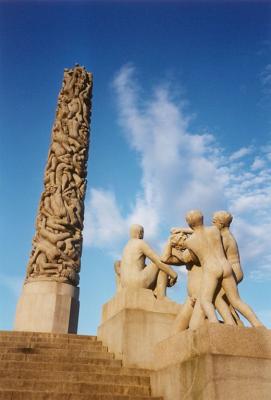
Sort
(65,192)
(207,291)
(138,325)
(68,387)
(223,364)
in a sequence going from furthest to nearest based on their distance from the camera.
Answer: (65,192) → (138,325) → (68,387) → (207,291) → (223,364)

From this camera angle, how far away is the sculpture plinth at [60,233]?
12781mm

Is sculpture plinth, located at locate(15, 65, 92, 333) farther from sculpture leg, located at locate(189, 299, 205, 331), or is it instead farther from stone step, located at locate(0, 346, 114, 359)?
sculpture leg, located at locate(189, 299, 205, 331)

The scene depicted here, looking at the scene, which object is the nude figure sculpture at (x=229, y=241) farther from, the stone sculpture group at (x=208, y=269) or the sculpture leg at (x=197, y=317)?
the sculpture leg at (x=197, y=317)

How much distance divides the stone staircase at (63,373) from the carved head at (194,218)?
8.27ft

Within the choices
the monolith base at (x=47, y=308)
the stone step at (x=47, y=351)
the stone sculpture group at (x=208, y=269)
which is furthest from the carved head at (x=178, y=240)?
the monolith base at (x=47, y=308)

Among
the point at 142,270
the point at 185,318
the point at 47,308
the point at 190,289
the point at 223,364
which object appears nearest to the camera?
the point at 223,364

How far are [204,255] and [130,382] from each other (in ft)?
7.90

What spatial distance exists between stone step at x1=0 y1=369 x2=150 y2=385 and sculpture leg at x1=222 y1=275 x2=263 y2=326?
2035 mm

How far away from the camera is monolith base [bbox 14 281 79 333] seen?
12617 mm

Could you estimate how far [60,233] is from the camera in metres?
13.7

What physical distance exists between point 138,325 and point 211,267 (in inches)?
109

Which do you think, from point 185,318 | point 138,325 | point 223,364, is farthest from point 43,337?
point 223,364

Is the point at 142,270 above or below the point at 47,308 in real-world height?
below

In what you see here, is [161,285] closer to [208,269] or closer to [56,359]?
[56,359]
